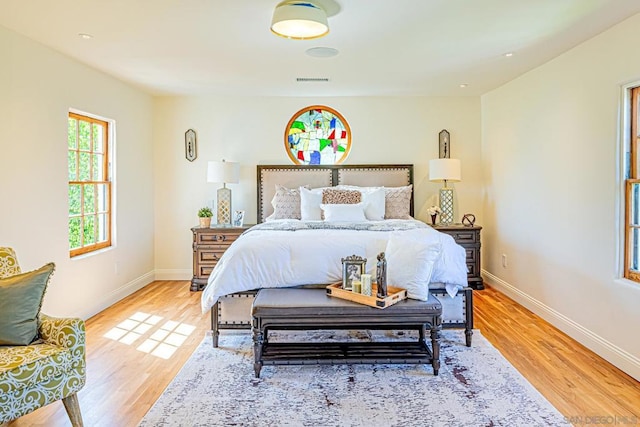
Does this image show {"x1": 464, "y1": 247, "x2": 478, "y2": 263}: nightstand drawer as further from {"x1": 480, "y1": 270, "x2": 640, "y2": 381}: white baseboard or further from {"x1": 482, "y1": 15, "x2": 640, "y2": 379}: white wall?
{"x1": 480, "y1": 270, "x2": 640, "y2": 381}: white baseboard

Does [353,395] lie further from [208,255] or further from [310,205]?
[208,255]

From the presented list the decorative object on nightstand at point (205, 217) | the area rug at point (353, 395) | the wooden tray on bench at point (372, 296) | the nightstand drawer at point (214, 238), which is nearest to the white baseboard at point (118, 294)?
the nightstand drawer at point (214, 238)

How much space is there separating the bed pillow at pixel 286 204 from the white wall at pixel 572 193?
2527 mm

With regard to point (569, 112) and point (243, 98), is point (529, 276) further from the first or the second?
point (243, 98)

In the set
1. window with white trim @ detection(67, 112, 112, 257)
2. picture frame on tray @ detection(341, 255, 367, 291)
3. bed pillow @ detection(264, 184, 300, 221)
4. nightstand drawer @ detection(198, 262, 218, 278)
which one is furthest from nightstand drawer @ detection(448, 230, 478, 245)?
window with white trim @ detection(67, 112, 112, 257)

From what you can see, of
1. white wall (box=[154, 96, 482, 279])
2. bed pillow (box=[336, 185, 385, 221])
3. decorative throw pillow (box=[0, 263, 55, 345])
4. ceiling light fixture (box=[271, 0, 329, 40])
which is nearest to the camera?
decorative throw pillow (box=[0, 263, 55, 345])

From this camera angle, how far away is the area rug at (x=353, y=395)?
2.31m

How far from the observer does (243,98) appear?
5711 mm

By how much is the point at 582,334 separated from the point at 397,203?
7.98 ft

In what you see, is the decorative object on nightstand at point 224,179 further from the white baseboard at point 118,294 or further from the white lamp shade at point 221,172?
the white baseboard at point 118,294

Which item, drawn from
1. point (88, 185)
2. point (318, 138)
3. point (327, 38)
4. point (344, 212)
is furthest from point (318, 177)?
point (88, 185)

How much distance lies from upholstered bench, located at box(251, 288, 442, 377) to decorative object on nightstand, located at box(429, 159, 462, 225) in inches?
106

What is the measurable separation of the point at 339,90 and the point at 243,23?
2420 mm

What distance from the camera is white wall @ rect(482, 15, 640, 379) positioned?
122 inches
